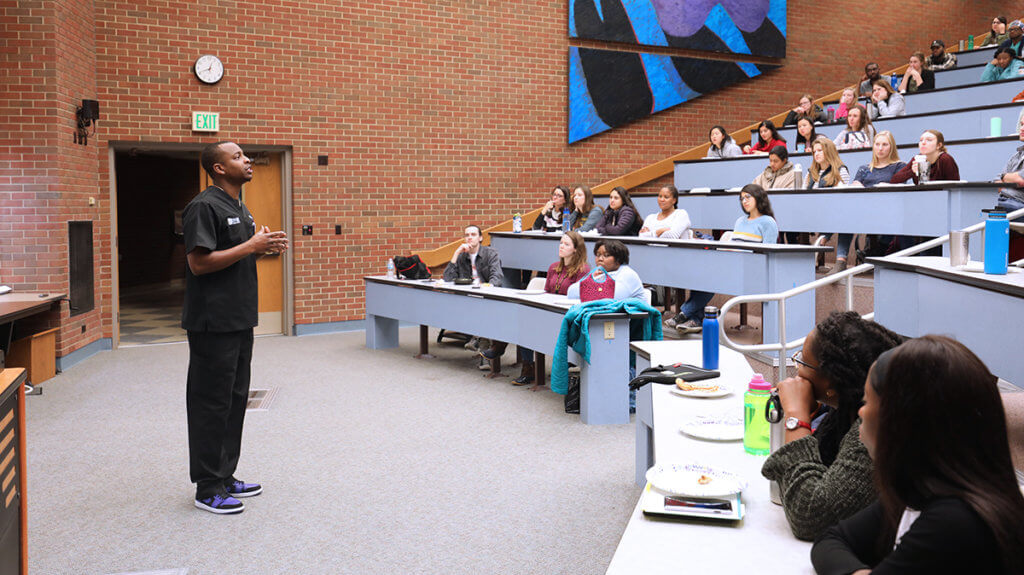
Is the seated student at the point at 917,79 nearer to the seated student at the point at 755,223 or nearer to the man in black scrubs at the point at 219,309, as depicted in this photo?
the seated student at the point at 755,223

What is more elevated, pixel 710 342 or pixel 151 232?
pixel 151 232

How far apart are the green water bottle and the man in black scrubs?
2.13 meters

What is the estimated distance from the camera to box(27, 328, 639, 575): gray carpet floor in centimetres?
350

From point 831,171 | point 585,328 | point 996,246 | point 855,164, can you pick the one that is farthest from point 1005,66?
point 996,246

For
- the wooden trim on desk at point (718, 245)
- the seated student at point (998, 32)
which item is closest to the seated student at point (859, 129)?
the wooden trim on desk at point (718, 245)

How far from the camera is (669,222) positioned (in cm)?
802

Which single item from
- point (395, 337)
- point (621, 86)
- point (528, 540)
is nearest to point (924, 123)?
point (621, 86)

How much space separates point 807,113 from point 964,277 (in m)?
8.51

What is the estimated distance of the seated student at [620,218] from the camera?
8477mm

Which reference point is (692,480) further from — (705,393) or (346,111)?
(346,111)

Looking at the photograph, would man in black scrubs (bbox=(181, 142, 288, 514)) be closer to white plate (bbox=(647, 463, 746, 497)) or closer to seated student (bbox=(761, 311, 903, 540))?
white plate (bbox=(647, 463, 746, 497))

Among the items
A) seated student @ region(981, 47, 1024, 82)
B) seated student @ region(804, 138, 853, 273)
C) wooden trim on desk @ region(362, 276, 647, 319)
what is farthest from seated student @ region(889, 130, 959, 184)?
seated student @ region(981, 47, 1024, 82)

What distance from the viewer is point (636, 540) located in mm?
1869

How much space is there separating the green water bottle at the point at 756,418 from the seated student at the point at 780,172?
6.40 metres
